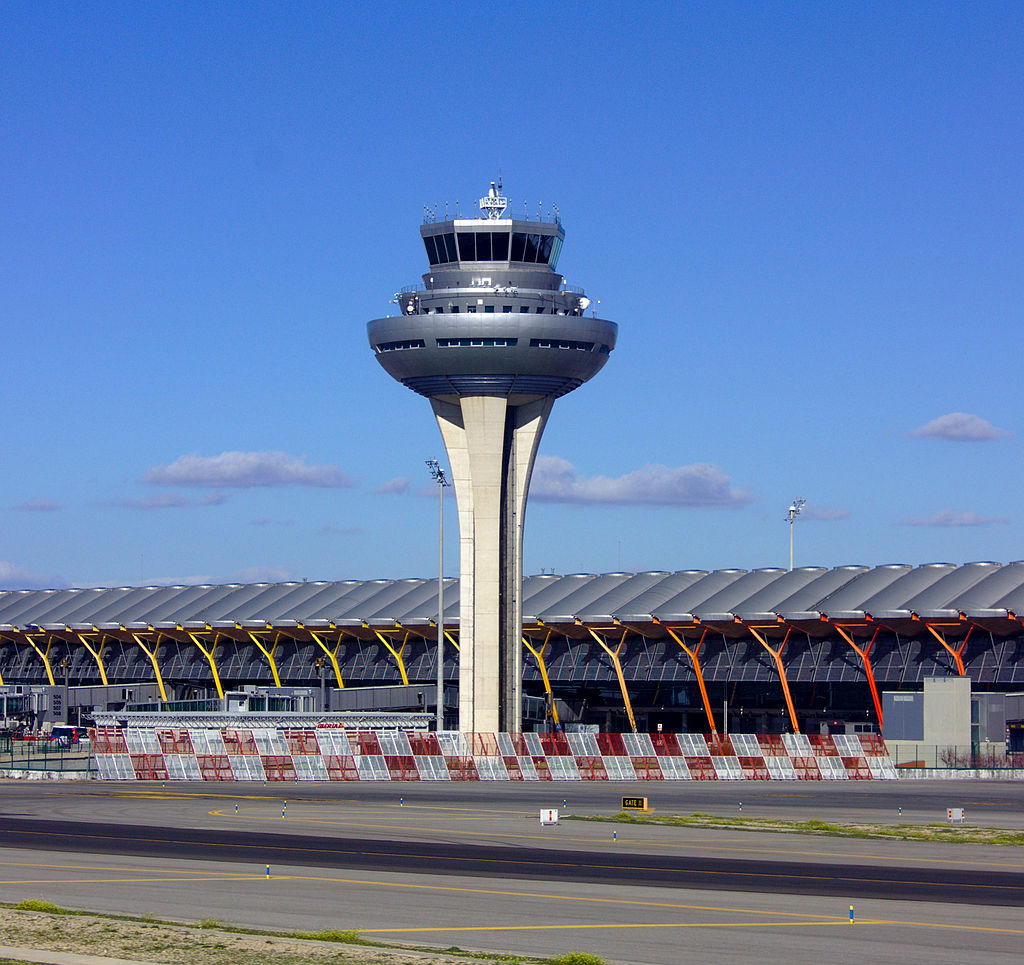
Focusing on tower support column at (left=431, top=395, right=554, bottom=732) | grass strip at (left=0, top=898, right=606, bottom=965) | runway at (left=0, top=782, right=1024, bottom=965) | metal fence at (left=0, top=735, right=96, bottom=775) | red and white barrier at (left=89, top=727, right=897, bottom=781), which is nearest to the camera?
grass strip at (left=0, top=898, right=606, bottom=965)

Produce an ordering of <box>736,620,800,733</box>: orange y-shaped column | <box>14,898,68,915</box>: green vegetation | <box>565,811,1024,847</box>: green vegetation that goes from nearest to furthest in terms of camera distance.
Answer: <box>14,898,68,915</box>: green vegetation, <box>565,811,1024,847</box>: green vegetation, <box>736,620,800,733</box>: orange y-shaped column

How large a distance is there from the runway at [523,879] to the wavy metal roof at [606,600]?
2302 inches

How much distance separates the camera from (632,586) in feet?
474

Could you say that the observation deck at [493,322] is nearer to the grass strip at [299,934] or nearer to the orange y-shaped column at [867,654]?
the orange y-shaped column at [867,654]

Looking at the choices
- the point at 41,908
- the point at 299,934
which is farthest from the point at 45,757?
the point at 299,934

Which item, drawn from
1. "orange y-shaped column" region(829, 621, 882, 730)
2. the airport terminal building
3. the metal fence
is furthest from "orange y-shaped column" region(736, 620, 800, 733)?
the metal fence

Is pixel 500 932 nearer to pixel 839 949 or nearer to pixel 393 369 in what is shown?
pixel 839 949

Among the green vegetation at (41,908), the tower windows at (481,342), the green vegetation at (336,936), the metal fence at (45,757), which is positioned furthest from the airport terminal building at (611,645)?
the green vegetation at (41,908)

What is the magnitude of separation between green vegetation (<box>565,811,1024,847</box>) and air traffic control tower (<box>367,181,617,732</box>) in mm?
46473

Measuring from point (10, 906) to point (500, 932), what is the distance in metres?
10.2

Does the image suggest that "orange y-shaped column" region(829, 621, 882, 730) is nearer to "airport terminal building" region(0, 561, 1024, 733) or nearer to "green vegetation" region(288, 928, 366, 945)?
"airport terminal building" region(0, 561, 1024, 733)

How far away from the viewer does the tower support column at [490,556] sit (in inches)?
4139

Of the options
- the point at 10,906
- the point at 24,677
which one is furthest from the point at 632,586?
the point at 10,906

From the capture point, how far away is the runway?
29.7m
